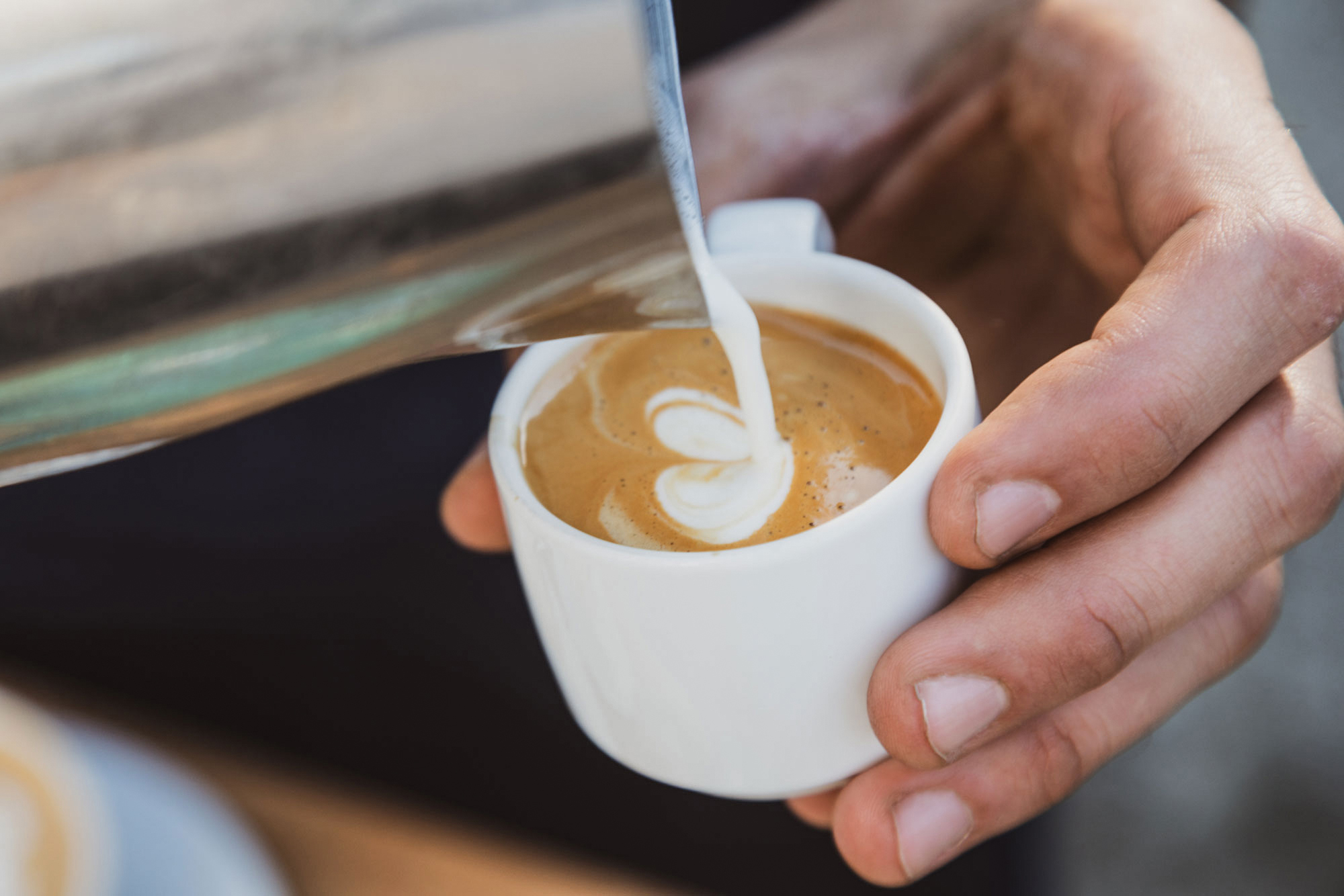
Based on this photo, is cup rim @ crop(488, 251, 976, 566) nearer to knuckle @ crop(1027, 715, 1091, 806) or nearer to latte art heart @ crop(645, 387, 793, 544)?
latte art heart @ crop(645, 387, 793, 544)

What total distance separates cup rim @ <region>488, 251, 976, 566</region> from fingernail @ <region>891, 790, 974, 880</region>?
19 cm

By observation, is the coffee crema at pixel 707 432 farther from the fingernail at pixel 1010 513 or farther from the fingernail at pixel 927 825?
the fingernail at pixel 927 825

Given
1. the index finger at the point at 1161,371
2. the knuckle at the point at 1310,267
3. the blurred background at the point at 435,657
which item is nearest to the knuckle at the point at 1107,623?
the index finger at the point at 1161,371

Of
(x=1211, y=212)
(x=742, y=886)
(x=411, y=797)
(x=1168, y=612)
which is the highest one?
(x=1211, y=212)

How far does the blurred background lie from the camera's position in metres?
1.05

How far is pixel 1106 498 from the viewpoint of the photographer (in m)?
0.53

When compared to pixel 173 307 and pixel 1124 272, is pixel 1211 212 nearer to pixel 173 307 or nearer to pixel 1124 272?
pixel 1124 272

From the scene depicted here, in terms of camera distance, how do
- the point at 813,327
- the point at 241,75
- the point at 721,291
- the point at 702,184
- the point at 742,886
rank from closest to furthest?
the point at 241,75
the point at 721,291
the point at 813,327
the point at 702,184
the point at 742,886

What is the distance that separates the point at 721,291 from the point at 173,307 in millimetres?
247

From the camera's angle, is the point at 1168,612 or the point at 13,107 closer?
the point at 13,107

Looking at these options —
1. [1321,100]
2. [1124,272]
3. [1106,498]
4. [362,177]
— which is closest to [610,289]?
[362,177]

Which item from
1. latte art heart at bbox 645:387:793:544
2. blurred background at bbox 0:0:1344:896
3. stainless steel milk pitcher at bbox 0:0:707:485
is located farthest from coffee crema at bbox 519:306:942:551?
blurred background at bbox 0:0:1344:896

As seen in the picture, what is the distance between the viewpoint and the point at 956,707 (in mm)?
536

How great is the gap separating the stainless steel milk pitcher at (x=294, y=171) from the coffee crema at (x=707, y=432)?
0.75 feet
